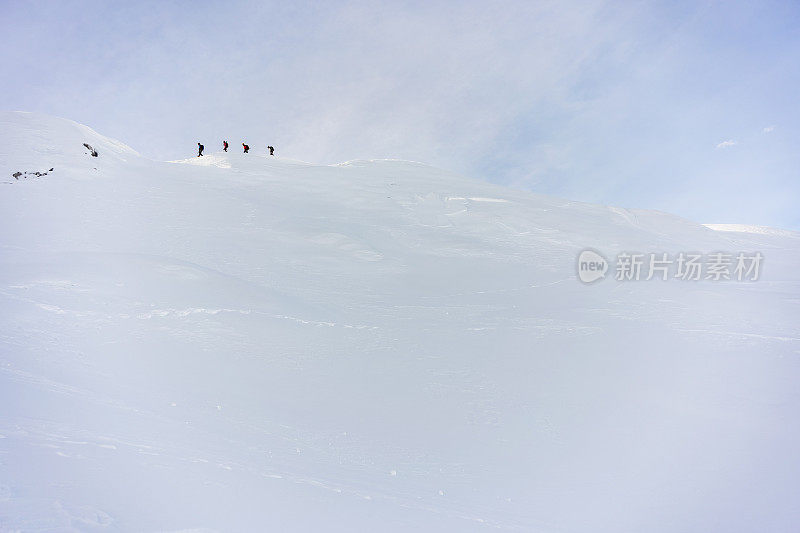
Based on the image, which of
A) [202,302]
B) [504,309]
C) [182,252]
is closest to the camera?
[202,302]

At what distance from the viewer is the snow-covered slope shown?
5.17 metres

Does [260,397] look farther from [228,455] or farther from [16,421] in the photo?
[16,421]

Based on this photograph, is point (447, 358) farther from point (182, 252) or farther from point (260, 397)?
point (182, 252)

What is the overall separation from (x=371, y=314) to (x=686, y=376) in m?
5.90

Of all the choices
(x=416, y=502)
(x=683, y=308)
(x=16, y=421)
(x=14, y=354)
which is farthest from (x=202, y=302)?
(x=683, y=308)

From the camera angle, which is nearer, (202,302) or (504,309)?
(202,302)

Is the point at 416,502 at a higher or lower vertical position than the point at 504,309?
lower

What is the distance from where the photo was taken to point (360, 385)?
7.78 m

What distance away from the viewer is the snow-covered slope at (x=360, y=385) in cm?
517

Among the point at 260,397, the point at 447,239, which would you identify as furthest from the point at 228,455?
the point at 447,239

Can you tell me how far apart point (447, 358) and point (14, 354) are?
6462 mm

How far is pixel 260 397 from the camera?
7188mm

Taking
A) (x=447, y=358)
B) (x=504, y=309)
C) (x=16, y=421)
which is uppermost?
(x=504, y=309)

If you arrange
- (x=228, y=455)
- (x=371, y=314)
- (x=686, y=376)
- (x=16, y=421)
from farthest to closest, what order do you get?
(x=371, y=314) → (x=686, y=376) → (x=228, y=455) → (x=16, y=421)
